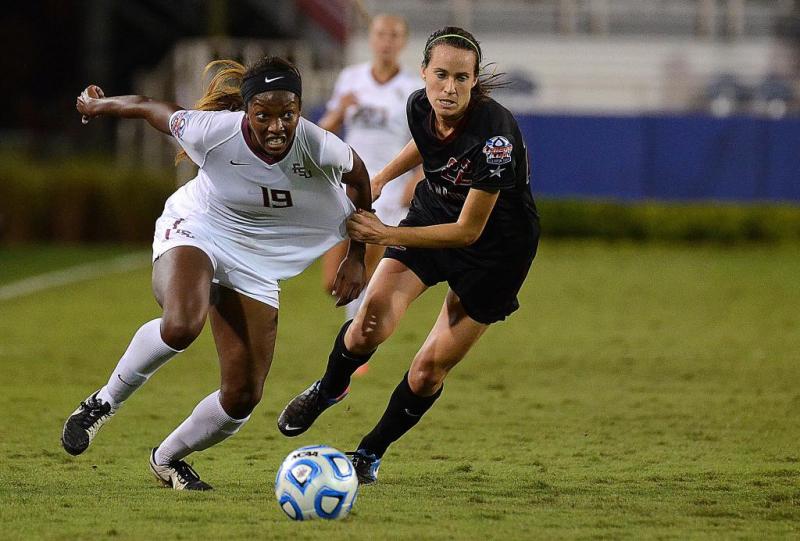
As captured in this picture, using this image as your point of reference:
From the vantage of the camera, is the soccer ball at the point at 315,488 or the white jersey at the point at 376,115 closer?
the soccer ball at the point at 315,488

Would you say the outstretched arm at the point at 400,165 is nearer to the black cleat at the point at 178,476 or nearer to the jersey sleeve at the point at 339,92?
the black cleat at the point at 178,476

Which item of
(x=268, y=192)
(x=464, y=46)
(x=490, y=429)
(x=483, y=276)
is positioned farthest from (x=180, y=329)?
(x=490, y=429)

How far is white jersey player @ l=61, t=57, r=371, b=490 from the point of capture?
5.79 m

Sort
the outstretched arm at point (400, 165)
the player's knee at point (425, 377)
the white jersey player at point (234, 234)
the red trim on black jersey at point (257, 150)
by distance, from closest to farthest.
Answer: the white jersey player at point (234, 234) → the red trim on black jersey at point (257, 150) → the player's knee at point (425, 377) → the outstretched arm at point (400, 165)

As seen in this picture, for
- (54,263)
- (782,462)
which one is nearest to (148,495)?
(782,462)

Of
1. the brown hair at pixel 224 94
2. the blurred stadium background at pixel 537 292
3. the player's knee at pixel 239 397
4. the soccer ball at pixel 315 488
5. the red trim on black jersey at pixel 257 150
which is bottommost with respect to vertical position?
the blurred stadium background at pixel 537 292

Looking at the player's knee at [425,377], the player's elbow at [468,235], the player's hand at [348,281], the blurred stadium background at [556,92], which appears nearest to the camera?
the player's elbow at [468,235]

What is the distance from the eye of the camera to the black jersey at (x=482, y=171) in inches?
234

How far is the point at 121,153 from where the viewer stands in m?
26.3

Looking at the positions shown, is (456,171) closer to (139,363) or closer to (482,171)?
(482,171)

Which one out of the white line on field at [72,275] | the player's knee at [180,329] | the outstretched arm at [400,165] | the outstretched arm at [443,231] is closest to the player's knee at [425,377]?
the outstretched arm at [443,231]

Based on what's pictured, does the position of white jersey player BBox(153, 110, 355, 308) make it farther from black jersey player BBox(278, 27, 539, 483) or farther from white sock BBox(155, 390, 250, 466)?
white sock BBox(155, 390, 250, 466)

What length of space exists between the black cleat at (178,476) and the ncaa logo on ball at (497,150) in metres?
1.94

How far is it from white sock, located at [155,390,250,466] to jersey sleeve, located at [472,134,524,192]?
Result: 153 cm
